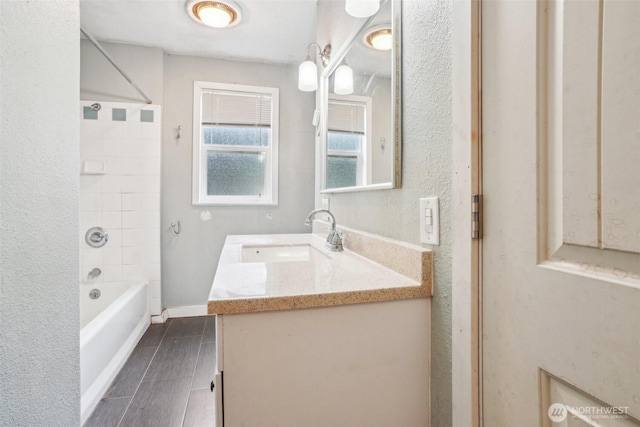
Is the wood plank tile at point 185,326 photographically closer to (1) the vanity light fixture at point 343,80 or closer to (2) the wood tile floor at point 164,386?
(2) the wood tile floor at point 164,386

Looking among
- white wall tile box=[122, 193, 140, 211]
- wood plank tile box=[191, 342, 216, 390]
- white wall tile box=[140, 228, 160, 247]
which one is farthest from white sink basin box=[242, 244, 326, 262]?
white wall tile box=[122, 193, 140, 211]

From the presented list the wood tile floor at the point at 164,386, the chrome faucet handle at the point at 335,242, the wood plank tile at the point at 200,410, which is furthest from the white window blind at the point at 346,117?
the wood tile floor at the point at 164,386

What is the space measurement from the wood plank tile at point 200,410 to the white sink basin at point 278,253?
2.25 feet

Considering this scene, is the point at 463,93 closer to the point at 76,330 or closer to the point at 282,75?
the point at 76,330

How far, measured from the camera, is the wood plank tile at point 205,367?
172cm

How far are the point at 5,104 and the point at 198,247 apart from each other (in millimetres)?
2243

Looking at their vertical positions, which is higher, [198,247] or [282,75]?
[282,75]

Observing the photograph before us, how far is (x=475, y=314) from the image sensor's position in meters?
0.66

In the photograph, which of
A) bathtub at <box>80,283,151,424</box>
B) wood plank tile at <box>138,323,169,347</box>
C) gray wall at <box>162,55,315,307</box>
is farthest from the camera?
gray wall at <box>162,55,315,307</box>

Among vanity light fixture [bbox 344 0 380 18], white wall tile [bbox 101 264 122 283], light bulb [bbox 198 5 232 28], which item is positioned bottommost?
white wall tile [bbox 101 264 122 283]

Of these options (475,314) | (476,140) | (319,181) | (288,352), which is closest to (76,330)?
(288,352)

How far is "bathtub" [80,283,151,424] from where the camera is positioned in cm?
151

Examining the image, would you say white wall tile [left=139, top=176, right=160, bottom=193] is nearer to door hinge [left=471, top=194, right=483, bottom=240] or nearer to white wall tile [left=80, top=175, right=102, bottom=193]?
white wall tile [left=80, top=175, right=102, bottom=193]

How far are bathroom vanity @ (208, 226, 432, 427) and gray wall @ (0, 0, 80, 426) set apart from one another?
399 millimetres
